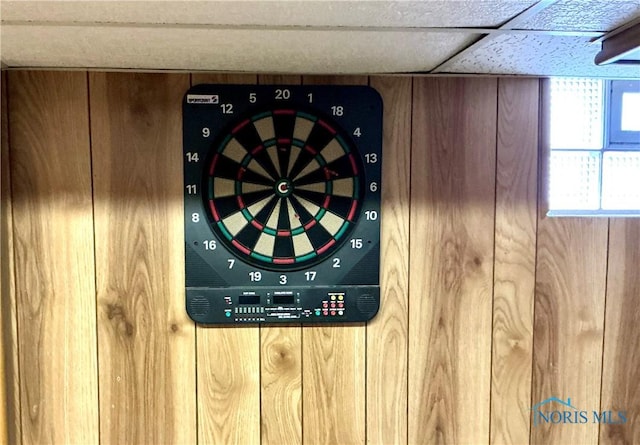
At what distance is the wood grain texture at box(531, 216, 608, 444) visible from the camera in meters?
1.31

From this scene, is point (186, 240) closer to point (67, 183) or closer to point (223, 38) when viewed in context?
point (67, 183)

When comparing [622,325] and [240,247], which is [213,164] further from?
[622,325]

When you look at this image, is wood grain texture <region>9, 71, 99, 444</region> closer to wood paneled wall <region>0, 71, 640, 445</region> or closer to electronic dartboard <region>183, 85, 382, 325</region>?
wood paneled wall <region>0, 71, 640, 445</region>

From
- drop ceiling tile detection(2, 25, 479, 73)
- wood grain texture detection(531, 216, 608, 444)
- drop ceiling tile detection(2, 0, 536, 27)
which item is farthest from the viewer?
wood grain texture detection(531, 216, 608, 444)

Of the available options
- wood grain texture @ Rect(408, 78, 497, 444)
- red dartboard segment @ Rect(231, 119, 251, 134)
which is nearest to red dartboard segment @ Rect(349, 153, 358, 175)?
wood grain texture @ Rect(408, 78, 497, 444)

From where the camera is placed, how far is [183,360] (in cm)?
127

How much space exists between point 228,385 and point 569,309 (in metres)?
0.93

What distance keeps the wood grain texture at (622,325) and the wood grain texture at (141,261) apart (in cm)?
112

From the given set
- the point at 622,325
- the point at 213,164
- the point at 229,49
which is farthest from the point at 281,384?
the point at 622,325

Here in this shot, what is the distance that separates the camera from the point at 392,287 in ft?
4.23

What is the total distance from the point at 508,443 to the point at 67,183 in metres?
1.35

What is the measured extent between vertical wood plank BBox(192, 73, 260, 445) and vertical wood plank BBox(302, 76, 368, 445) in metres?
0.13

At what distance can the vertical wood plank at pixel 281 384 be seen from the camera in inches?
50.6

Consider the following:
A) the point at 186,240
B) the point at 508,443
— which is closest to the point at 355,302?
the point at 186,240
